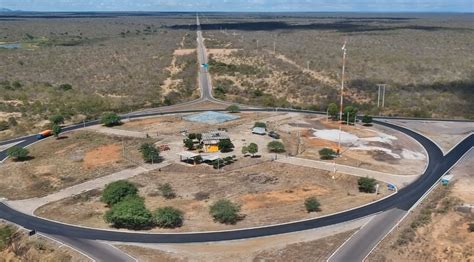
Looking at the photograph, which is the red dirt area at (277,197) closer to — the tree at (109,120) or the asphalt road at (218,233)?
the asphalt road at (218,233)

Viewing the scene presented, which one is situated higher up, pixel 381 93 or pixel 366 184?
pixel 381 93

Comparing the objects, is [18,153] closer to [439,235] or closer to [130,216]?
[130,216]

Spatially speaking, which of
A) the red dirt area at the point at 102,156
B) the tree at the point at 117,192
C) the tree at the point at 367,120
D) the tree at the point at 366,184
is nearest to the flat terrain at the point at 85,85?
the red dirt area at the point at 102,156

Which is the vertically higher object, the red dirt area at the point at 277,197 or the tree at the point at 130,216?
the tree at the point at 130,216

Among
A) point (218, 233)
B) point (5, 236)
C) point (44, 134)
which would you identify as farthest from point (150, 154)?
point (44, 134)

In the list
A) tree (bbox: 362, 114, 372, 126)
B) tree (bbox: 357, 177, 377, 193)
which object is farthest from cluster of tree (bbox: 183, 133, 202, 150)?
tree (bbox: 362, 114, 372, 126)

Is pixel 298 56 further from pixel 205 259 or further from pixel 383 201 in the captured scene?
pixel 205 259
